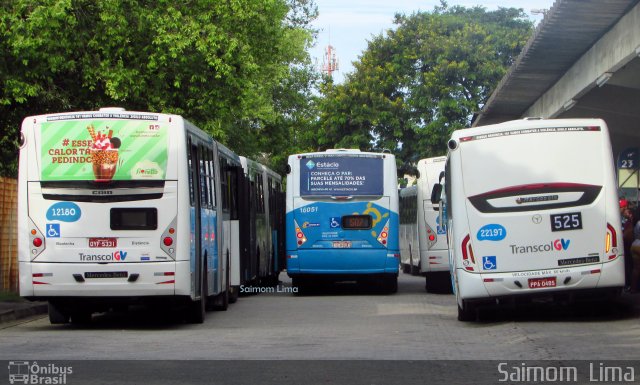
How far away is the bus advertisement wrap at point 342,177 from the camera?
87.1ft

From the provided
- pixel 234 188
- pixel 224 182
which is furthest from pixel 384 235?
pixel 224 182

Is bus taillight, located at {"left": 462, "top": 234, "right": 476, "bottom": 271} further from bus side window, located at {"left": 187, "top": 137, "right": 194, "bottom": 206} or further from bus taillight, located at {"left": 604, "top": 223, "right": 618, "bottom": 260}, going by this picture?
bus side window, located at {"left": 187, "top": 137, "right": 194, "bottom": 206}

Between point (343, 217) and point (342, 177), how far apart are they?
2.88 ft

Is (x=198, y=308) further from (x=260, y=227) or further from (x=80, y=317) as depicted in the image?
(x=260, y=227)

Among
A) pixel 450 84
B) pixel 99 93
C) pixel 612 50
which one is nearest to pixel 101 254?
pixel 612 50

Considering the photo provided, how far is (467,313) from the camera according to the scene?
18.0m

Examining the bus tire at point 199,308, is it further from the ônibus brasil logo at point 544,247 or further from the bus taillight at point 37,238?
the ônibus brasil logo at point 544,247

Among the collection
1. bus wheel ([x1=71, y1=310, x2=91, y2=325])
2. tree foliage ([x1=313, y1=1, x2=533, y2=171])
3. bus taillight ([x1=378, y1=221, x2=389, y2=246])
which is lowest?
bus wheel ([x1=71, y1=310, x2=91, y2=325])

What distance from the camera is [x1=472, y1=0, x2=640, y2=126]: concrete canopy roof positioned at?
20359mm

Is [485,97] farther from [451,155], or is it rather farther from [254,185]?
[451,155]

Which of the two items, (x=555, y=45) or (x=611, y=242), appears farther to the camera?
(x=555, y=45)

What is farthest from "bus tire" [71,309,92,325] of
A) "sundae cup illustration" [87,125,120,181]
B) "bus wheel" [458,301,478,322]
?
"bus wheel" [458,301,478,322]

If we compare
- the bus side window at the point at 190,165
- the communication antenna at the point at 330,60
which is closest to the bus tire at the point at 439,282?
the bus side window at the point at 190,165

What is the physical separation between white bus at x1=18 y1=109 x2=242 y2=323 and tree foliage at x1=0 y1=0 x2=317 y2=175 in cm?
846
